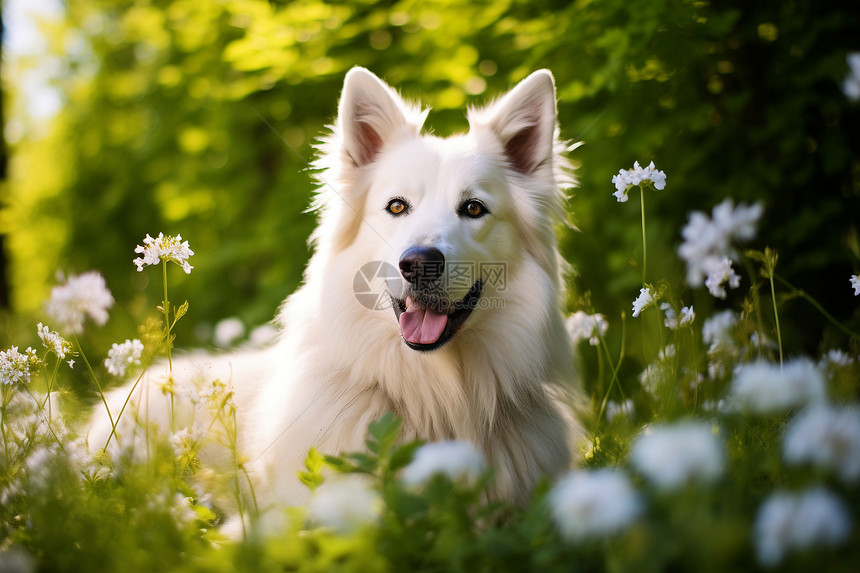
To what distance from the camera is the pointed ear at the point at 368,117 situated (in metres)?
3.11

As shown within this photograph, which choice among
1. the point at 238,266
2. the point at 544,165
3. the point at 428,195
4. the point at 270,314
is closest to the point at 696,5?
the point at 544,165

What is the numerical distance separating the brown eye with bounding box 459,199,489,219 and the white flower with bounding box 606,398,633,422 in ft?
3.96

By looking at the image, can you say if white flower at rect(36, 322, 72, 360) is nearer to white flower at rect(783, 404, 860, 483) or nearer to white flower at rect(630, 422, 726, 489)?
white flower at rect(630, 422, 726, 489)

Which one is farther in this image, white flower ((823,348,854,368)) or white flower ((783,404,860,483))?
white flower ((823,348,854,368))

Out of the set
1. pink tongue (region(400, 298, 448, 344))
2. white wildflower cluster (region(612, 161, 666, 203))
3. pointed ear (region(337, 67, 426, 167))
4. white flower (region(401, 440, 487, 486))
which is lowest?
white flower (region(401, 440, 487, 486))

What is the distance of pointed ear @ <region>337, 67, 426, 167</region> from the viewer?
122 inches

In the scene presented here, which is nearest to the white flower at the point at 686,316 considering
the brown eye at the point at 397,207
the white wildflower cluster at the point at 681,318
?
the white wildflower cluster at the point at 681,318

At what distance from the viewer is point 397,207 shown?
302 centimetres

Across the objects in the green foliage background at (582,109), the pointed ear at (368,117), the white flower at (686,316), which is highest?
the green foliage background at (582,109)

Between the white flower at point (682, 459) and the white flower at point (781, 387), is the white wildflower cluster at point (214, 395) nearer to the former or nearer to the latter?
the white flower at point (682, 459)

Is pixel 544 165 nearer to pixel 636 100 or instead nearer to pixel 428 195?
pixel 428 195

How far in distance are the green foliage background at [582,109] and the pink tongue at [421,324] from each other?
105cm

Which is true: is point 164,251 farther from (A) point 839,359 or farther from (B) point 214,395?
(A) point 839,359

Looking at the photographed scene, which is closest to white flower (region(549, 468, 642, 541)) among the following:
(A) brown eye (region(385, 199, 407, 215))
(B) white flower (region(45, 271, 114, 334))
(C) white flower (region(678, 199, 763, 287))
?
(C) white flower (region(678, 199, 763, 287))
